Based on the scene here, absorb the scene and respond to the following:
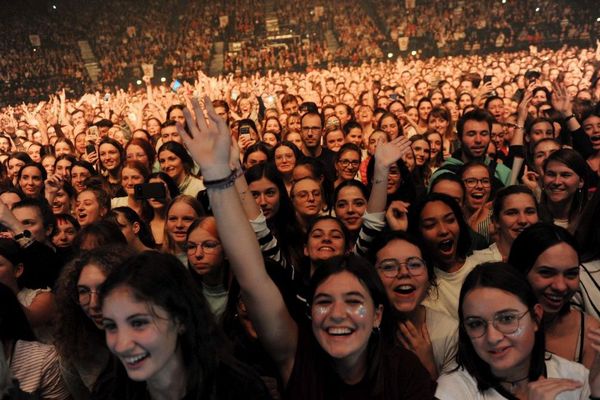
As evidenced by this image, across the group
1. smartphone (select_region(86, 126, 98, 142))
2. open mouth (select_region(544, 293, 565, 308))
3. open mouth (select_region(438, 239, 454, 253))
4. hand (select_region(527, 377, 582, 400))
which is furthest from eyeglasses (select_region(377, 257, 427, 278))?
smartphone (select_region(86, 126, 98, 142))

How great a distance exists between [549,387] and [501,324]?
240 mm

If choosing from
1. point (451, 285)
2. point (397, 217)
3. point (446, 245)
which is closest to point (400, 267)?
point (451, 285)

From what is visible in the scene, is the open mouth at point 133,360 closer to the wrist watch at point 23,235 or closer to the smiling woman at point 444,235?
the smiling woman at point 444,235

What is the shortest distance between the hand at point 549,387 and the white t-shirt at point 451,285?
806 mm

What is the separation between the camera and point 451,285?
320cm

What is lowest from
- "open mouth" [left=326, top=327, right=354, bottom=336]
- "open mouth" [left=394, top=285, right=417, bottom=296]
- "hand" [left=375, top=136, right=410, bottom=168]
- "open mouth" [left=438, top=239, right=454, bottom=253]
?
"open mouth" [left=438, top=239, right=454, bottom=253]

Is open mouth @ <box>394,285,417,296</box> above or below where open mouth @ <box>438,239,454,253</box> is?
above

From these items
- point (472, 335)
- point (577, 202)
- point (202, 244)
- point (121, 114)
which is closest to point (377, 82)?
point (121, 114)

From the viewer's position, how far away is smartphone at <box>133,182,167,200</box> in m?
4.23

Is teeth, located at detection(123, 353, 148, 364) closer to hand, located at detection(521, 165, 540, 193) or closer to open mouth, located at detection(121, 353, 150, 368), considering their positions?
open mouth, located at detection(121, 353, 150, 368)

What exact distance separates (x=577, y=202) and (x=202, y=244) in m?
2.32

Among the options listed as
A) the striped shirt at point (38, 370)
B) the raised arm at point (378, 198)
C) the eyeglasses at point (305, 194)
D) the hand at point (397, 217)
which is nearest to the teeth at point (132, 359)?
the striped shirt at point (38, 370)

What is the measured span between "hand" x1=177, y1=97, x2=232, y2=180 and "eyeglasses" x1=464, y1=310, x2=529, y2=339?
0.93 meters

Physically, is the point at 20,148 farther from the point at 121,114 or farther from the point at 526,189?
the point at 526,189
